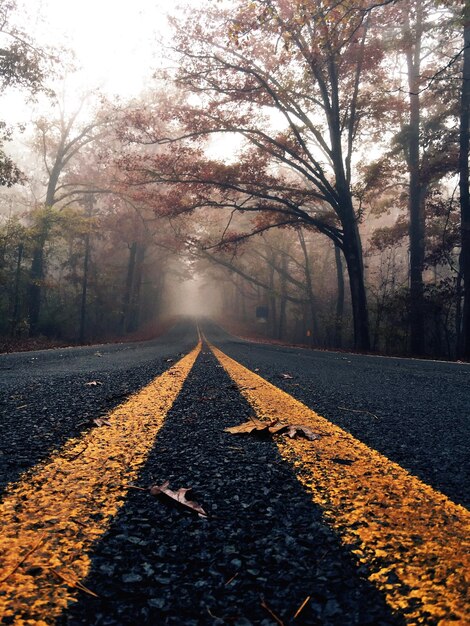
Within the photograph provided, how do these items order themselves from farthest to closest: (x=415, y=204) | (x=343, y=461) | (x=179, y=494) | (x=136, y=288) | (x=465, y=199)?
(x=136, y=288) → (x=415, y=204) → (x=465, y=199) → (x=343, y=461) → (x=179, y=494)

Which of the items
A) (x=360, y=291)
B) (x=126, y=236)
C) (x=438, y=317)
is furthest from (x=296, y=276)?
(x=360, y=291)

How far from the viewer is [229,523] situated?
100 cm

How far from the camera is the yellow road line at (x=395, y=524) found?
0.70 m

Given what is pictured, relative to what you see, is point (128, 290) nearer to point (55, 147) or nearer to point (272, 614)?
point (55, 147)

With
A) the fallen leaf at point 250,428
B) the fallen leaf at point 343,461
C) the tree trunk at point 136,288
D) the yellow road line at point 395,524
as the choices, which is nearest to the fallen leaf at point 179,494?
the yellow road line at point 395,524

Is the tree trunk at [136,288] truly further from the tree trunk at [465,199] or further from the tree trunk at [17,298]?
the tree trunk at [465,199]

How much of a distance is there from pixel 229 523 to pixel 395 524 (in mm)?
405

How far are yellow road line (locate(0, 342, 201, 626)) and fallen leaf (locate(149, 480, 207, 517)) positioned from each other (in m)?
0.09

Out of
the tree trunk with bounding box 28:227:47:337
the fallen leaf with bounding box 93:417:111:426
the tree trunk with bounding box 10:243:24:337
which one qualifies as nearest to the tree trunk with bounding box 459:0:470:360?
the fallen leaf with bounding box 93:417:111:426

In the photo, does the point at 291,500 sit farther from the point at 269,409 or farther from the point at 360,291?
the point at 360,291

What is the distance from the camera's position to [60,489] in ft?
3.76

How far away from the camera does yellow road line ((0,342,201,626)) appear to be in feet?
2.27

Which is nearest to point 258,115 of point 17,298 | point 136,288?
point 17,298

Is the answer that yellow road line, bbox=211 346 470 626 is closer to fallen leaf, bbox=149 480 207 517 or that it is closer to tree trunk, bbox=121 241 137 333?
fallen leaf, bbox=149 480 207 517
